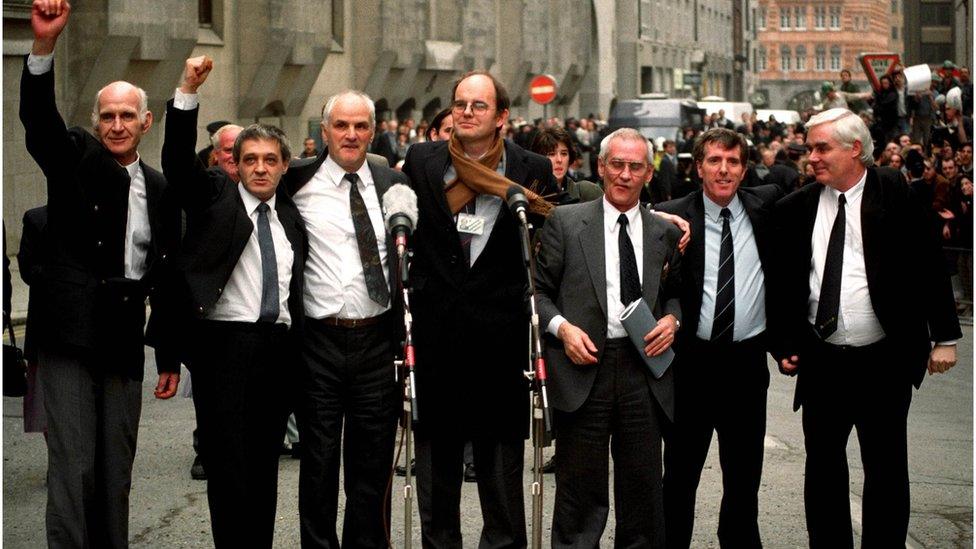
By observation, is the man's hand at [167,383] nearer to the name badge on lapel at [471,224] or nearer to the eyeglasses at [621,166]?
the name badge on lapel at [471,224]

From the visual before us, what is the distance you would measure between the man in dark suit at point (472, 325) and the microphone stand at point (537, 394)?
20 centimetres

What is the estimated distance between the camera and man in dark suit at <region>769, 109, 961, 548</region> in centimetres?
700

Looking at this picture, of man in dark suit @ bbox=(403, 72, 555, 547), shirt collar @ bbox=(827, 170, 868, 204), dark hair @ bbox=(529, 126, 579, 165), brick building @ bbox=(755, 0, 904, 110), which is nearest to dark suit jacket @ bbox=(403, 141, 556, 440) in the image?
man in dark suit @ bbox=(403, 72, 555, 547)

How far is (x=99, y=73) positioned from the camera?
25625mm

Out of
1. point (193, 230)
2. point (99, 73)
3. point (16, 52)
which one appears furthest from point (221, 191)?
point (99, 73)

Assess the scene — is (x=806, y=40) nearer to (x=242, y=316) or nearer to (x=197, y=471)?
(x=197, y=471)

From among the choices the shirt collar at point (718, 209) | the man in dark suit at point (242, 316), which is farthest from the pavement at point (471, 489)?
the man in dark suit at point (242, 316)

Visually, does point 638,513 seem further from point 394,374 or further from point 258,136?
point 258,136

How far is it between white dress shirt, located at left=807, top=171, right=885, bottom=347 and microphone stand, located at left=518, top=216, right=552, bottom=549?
1245 mm

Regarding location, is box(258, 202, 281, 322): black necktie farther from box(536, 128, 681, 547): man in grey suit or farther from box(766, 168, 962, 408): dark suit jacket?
box(766, 168, 962, 408): dark suit jacket

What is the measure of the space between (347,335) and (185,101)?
1119 millimetres

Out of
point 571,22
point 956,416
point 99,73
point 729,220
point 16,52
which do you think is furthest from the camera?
point 571,22

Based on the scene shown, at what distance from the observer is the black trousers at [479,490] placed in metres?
6.88

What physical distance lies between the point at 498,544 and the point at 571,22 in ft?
176
